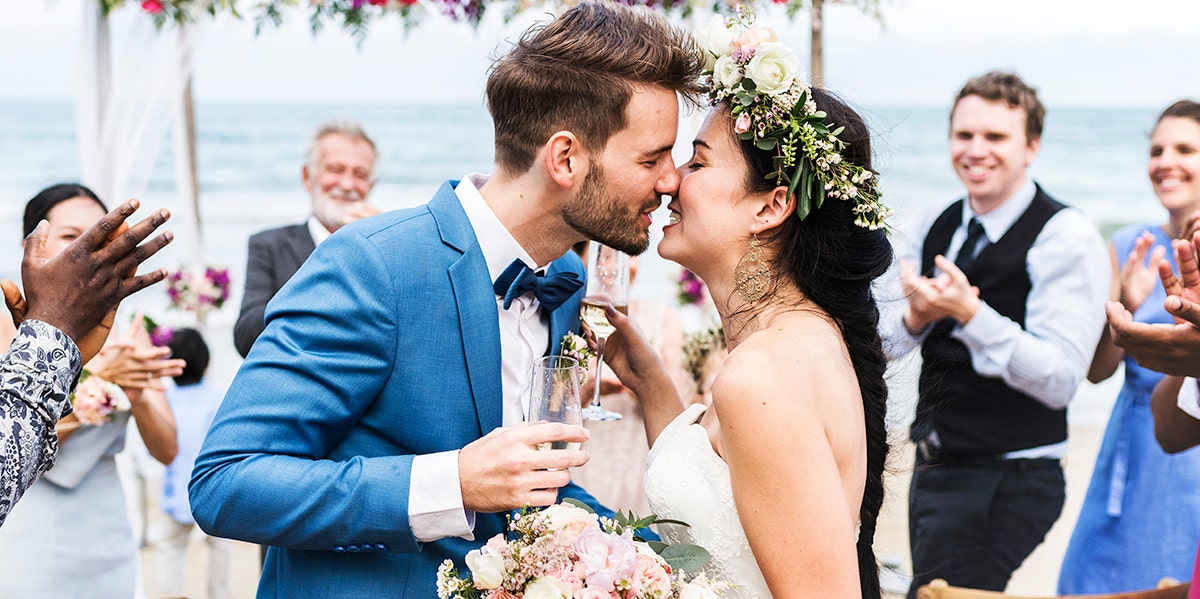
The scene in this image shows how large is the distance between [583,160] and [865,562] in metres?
1.29

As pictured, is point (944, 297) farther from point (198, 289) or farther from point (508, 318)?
point (198, 289)

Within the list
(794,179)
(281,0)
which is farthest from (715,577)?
(281,0)

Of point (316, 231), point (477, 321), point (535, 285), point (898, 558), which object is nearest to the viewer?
point (477, 321)

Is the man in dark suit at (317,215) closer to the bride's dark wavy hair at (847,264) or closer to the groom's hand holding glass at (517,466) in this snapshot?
the bride's dark wavy hair at (847,264)

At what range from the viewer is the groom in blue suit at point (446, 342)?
2053 millimetres

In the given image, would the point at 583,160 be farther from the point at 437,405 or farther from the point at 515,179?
the point at 437,405

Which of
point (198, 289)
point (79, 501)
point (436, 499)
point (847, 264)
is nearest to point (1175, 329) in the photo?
point (847, 264)

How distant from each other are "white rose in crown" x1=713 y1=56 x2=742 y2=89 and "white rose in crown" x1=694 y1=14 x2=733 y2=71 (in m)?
0.05

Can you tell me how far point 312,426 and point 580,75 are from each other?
1050 millimetres

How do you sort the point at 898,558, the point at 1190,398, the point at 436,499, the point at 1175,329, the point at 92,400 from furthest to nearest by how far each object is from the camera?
the point at 898,558 → the point at 92,400 → the point at 1190,398 → the point at 1175,329 → the point at 436,499

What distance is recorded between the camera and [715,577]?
245 cm

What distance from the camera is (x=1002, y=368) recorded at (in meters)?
4.54

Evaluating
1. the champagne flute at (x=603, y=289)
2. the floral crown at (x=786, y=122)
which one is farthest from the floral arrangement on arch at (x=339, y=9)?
the floral crown at (x=786, y=122)

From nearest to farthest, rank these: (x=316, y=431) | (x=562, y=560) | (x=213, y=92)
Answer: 1. (x=562, y=560)
2. (x=316, y=431)
3. (x=213, y=92)
